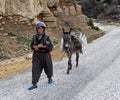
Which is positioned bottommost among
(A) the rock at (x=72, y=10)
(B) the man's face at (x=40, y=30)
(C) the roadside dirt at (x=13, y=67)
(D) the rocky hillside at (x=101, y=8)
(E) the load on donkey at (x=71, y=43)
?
(D) the rocky hillside at (x=101, y=8)

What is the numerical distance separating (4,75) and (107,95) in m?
6.03

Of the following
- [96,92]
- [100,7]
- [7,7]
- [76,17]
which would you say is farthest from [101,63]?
[100,7]

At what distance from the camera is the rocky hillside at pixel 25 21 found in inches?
798

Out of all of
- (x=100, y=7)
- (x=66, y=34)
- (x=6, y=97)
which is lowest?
(x=100, y=7)

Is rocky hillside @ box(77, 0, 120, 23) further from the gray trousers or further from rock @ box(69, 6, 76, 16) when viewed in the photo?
the gray trousers

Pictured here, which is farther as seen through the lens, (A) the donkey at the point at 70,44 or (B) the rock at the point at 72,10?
(B) the rock at the point at 72,10

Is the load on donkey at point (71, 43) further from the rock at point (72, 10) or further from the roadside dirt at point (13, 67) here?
the rock at point (72, 10)

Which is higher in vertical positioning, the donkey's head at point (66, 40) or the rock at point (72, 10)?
the donkey's head at point (66, 40)

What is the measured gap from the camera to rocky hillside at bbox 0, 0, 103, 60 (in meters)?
20.3

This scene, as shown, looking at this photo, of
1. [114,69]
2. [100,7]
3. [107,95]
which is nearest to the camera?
[107,95]

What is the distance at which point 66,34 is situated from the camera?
12.4 meters

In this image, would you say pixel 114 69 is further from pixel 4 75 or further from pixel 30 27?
pixel 30 27

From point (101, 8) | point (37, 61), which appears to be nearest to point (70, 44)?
point (37, 61)

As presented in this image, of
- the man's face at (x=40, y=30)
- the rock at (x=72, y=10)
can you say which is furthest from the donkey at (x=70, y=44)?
the rock at (x=72, y=10)
